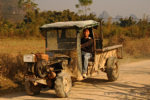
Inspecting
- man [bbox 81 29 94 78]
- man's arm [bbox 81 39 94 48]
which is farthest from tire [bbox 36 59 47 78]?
man's arm [bbox 81 39 94 48]

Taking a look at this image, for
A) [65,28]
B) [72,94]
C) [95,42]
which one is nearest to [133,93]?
[72,94]

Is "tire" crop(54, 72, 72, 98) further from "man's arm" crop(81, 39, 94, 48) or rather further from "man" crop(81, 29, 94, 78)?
"man's arm" crop(81, 39, 94, 48)

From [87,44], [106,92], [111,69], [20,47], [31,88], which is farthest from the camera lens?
[20,47]

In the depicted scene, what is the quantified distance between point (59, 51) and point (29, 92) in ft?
5.38

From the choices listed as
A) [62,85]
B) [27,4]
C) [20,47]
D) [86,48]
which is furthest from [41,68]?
[27,4]

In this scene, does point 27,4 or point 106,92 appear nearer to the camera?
point 106,92

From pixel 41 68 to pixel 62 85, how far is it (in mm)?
758

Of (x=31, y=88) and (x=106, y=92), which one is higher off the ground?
(x=31, y=88)

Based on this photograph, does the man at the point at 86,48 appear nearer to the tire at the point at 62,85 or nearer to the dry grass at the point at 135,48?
the tire at the point at 62,85

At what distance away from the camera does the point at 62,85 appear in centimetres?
601

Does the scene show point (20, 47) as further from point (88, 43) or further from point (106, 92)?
point (106, 92)

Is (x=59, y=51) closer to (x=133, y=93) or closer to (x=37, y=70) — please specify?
(x=37, y=70)

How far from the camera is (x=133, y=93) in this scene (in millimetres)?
6504

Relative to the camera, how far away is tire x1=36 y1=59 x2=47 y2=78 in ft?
19.4
